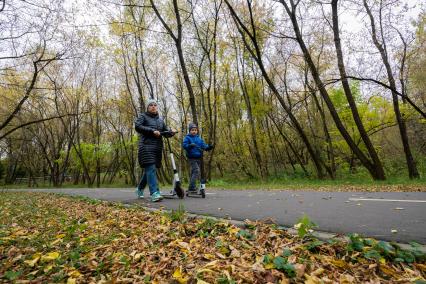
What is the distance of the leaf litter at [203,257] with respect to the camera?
93.6 inches

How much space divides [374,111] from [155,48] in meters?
18.7

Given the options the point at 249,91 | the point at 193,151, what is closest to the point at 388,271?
the point at 193,151

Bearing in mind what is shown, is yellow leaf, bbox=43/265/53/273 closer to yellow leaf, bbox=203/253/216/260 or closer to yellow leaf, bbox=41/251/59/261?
yellow leaf, bbox=41/251/59/261

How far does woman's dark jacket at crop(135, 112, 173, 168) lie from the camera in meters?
7.12

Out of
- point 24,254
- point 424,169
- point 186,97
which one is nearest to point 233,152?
Result: point 186,97

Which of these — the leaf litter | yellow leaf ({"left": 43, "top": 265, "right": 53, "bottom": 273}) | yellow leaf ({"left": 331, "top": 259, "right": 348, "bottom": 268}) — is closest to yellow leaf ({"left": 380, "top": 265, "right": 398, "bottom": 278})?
the leaf litter

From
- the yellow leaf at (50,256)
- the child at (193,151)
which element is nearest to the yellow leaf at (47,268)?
the yellow leaf at (50,256)

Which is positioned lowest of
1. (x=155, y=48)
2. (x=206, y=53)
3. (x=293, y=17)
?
(x=293, y=17)

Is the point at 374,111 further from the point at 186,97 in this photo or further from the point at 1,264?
the point at 1,264

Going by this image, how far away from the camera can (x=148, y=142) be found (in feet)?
23.7

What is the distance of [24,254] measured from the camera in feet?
11.2

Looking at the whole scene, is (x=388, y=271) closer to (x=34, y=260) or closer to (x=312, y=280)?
(x=312, y=280)

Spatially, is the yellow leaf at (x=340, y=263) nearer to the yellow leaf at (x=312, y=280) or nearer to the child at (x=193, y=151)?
the yellow leaf at (x=312, y=280)

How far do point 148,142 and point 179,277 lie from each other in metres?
5.06
